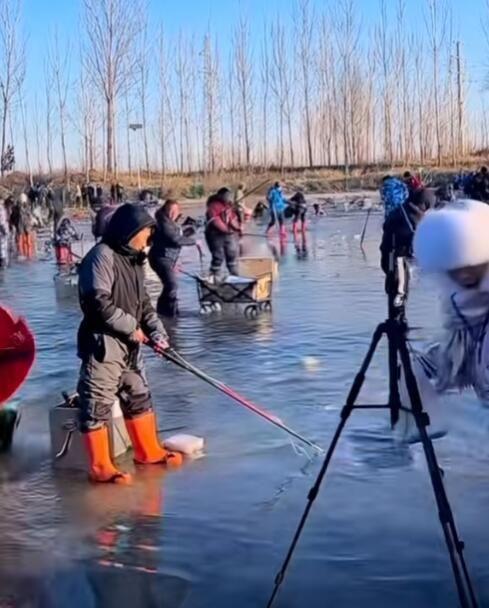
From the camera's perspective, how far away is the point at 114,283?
21.3 ft

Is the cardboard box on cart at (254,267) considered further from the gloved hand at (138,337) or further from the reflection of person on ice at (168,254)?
the gloved hand at (138,337)

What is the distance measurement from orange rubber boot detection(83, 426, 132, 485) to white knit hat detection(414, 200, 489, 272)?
3.04m

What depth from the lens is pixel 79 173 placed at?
6625cm

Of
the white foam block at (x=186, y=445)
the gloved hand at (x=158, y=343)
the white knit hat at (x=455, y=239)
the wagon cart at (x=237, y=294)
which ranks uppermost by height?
the white knit hat at (x=455, y=239)

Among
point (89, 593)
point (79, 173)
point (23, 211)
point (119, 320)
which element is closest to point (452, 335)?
point (89, 593)

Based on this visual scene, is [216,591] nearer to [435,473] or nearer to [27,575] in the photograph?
[27,575]

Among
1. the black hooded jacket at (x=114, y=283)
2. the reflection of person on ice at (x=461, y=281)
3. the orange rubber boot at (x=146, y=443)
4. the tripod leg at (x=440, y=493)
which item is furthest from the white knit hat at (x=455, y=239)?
the orange rubber boot at (x=146, y=443)

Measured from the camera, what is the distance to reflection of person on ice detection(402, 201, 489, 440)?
12.7ft

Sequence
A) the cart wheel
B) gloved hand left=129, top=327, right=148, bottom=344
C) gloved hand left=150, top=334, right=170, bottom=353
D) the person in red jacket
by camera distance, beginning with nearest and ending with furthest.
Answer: gloved hand left=129, top=327, right=148, bottom=344 < gloved hand left=150, top=334, right=170, bottom=353 < the cart wheel < the person in red jacket

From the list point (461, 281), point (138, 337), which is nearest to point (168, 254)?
point (138, 337)

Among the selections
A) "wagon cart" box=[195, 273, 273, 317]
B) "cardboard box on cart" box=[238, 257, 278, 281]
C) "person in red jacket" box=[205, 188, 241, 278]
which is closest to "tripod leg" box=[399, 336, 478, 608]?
"wagon cart" box=[195, 273, 273, 317]

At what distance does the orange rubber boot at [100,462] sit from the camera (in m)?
6.43

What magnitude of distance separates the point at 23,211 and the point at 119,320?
959 inches

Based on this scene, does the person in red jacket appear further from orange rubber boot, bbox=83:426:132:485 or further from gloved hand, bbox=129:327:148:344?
orange rubber boot, bbox=83:426:132:485
